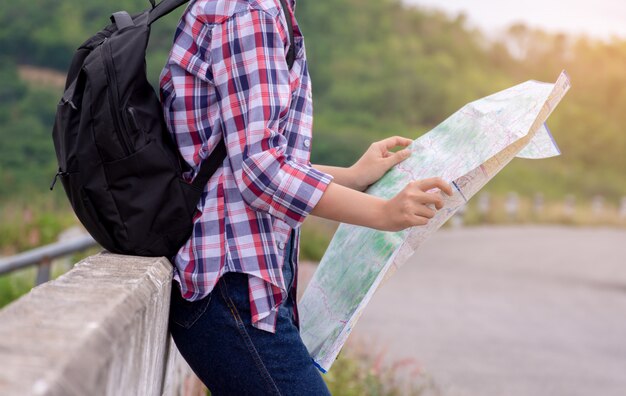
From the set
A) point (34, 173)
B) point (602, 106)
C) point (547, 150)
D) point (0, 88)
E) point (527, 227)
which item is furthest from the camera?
point (602, 106)

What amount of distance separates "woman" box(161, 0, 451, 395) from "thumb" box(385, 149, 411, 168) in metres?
0.36

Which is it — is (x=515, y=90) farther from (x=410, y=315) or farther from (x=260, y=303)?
(x=410, y=315)

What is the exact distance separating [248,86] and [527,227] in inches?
830

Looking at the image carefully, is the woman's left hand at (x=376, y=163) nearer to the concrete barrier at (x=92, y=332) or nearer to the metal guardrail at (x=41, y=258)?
the concrete barrier at (x=92, y=332)

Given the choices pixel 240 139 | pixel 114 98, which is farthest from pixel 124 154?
pixel 240 139

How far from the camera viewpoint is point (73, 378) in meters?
1.37

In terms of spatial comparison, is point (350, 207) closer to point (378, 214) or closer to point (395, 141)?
point (378, 214)

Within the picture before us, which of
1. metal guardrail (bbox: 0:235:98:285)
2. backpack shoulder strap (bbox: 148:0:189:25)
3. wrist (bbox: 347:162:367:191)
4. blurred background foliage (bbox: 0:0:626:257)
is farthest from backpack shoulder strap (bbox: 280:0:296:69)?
blurred background foliage (bbox: 0:0:626:257)

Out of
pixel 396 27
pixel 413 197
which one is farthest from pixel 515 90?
pixel 396 27

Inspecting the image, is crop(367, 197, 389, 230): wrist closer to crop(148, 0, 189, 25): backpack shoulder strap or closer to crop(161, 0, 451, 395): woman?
crop(161, 0, 451, 395): woman

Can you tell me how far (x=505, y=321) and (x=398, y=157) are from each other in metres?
7.05

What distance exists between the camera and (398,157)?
2605 millimetres

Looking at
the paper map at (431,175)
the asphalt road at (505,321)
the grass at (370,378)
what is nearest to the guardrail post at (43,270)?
the grass at (370,378)

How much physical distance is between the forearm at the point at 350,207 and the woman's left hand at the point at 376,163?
388mm
